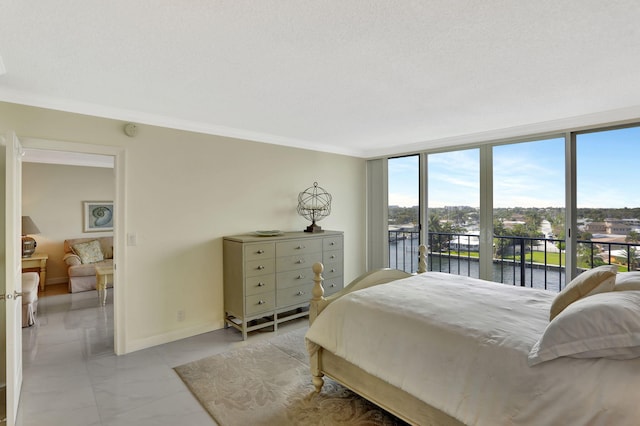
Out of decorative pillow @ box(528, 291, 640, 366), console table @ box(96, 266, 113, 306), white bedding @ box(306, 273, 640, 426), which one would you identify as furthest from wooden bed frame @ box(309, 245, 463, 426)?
console table @ box(96, 266, 113, 306)

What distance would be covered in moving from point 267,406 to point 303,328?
1544 mm

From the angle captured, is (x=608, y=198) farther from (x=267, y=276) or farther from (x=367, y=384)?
(x=267, y=276)

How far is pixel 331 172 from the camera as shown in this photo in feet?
17.0

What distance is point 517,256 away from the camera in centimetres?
421

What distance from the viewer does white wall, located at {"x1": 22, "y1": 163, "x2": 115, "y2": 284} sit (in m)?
6.01

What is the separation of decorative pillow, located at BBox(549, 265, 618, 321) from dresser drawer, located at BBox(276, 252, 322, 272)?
2721 mm

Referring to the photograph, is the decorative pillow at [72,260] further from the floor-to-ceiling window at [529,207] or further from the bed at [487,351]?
the floor-to-ceiling window at [529,207]

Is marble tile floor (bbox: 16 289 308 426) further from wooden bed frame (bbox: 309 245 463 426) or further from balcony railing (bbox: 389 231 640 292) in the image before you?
balcony railing (bbox: 389 231 640 292)

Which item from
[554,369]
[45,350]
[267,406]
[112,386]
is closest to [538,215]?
[554,369]

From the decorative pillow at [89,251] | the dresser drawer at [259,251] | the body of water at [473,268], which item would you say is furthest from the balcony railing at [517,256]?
the decorative pillow at [89,251]

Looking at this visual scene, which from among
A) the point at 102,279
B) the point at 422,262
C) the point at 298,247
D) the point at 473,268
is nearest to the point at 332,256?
the point at 298,247

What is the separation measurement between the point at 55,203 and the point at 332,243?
18.4ft

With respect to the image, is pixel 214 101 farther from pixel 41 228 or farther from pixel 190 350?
pixel 41 228

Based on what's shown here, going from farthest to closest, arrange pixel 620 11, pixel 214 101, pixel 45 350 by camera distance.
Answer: pixel 45 350 < pixel 214 101 < pixel 620 11
